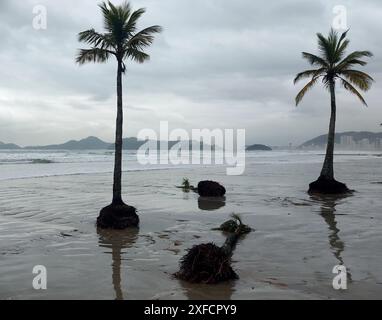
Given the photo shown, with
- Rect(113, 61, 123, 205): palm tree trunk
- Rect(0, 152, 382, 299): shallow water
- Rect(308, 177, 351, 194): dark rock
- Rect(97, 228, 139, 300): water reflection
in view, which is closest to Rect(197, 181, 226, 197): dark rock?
Rect(0, 152, 382, 299): shallow water

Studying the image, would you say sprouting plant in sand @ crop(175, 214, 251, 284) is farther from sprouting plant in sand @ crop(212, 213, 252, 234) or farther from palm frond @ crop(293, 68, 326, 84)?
palm frond @ crop(293, 68, 326, 84)

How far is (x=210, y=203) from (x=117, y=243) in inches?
384

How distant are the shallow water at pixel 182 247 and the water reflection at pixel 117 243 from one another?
3 cm

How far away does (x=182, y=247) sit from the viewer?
12.1 metres

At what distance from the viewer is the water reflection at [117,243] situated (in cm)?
881

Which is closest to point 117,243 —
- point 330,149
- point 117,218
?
point 117,218

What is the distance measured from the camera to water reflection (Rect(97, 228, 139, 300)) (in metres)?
8.81

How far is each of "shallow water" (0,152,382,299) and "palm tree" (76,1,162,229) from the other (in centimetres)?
74

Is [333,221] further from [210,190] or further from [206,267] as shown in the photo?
[210,190]

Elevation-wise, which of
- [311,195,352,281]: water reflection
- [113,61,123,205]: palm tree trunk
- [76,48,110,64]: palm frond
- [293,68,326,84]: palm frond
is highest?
[293,68,326,84]: palm frond

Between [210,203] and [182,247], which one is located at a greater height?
[210,203]

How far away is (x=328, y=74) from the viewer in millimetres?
26344
